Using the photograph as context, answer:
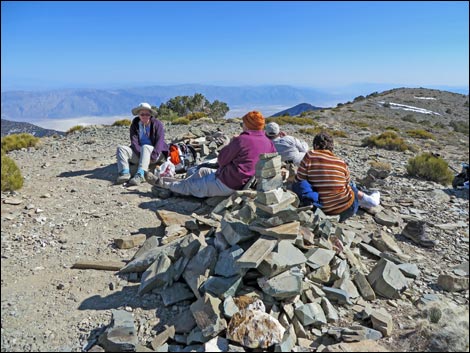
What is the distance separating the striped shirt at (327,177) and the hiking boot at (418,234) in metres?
1.27

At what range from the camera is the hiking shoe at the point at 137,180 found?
7574 millimetres

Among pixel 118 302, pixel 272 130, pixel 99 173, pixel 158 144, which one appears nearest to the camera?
pixel 118 302

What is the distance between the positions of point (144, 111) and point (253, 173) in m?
3.37

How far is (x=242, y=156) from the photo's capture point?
5938mm

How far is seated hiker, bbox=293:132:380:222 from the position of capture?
5.49 meters

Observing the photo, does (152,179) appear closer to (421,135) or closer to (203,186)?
(203,186)

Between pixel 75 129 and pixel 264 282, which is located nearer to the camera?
pixel 264 282

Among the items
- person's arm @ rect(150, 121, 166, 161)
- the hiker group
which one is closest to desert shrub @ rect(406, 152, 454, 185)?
the hiker group

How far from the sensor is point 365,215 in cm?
659

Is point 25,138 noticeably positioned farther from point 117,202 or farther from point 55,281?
point 55,281

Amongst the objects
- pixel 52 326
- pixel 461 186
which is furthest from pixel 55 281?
pixel 461 186

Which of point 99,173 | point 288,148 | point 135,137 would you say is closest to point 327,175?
point 288,148

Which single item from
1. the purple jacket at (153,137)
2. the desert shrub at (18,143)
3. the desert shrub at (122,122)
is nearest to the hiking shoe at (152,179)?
the purple jacket at (153,137)

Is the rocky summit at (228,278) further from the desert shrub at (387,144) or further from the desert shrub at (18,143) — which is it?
the desert shrub at (387,144)
